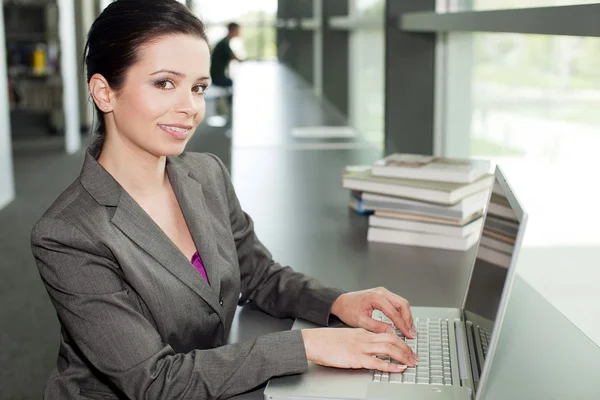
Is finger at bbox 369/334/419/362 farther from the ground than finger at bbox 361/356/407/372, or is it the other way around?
finger at bbox 369/334/419/362

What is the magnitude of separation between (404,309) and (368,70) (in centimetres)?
402

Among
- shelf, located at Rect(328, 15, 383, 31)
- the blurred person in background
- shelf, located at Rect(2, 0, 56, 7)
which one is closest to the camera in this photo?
shelf, located at Rect(328, 15, 383, 31)

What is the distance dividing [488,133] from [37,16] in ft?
22.8

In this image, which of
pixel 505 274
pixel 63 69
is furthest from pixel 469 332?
pixel 63 69

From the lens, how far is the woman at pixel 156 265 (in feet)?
3.99

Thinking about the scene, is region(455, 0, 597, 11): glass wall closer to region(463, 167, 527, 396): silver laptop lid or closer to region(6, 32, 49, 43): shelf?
region(463, 167, 527, 396): silver laptop lid

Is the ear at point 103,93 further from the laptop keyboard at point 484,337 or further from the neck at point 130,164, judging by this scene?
the laptop keyboard at point 484,337

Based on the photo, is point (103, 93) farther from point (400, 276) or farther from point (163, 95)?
point (400, 276)

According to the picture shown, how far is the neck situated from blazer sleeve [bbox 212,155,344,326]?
238 mm

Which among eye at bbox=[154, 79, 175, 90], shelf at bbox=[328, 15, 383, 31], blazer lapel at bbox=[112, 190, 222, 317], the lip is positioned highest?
shelf at bbox=[328, 15, 383, 31]

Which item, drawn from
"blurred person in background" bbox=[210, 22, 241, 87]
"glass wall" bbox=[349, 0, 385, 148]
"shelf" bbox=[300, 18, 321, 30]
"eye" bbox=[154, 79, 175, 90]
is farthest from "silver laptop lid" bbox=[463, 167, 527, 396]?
"blurred person in background" bbox=[210, 22, 241, 87]

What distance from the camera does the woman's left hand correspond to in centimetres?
142

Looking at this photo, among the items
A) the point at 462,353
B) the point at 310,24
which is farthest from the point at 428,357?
the point at 310,24

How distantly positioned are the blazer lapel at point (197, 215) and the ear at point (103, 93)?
19cm
